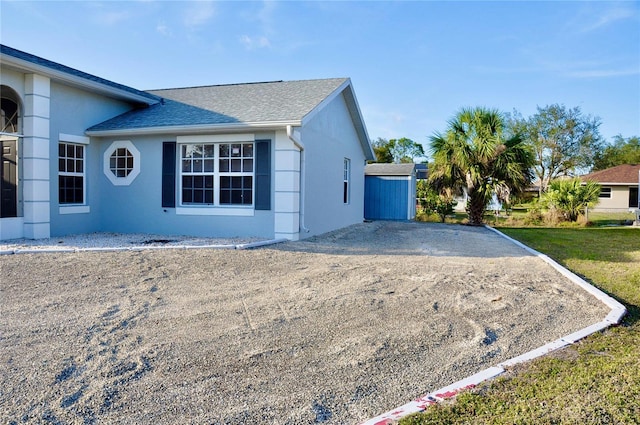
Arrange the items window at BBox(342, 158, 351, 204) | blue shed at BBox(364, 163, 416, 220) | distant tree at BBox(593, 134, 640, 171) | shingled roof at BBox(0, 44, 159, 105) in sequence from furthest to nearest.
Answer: distant tree at BBox(593, 134, 640, 171)
blue shed at BBox(364, 163, 416, 220)
window at BBox(342, 158, 351, 204)
shingled roof at BBox(0, 44, 159, 105)

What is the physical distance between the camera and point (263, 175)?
36.8 ft

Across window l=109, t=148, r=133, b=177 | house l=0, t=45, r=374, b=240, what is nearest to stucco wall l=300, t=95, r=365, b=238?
house l=0, t=45, r=374, b=240

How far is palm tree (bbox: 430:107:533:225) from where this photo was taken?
17.5 m

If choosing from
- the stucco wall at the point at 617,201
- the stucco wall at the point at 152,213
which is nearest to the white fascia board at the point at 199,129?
the stucco wall at the point at 152,213

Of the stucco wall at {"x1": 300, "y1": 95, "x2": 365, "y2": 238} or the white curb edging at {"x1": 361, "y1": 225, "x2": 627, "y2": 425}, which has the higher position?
the stucco wall at {"x1": 300, "y1": 95, "x2": 365, "y2": 238}

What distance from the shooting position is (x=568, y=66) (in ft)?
80.5

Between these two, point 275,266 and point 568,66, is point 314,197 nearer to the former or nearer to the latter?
point 275,266

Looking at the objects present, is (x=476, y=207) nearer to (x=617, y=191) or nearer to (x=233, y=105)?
(x=233, y=105)

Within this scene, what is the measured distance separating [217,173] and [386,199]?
11803 mm

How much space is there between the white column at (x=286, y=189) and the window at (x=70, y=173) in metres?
5.41

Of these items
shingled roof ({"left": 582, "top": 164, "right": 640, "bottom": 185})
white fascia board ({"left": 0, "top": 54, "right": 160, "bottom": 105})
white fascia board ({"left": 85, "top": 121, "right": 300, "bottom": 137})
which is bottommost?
white fascia board ({"left": 85, "top": 121, "right": 300, "bottom": 137})

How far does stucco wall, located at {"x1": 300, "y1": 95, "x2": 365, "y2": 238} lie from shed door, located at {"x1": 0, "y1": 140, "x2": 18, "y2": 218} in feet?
22.4

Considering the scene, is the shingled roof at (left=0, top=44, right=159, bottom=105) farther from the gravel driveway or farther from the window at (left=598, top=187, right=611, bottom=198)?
the window at (left=598, top=187, right=611, bottom=198)

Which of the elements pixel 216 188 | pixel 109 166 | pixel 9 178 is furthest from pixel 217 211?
pixel 9 178
